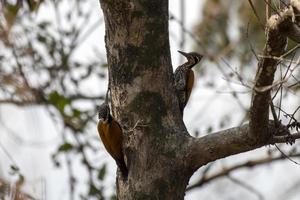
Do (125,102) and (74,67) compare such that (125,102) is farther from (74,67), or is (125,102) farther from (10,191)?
(74,67)

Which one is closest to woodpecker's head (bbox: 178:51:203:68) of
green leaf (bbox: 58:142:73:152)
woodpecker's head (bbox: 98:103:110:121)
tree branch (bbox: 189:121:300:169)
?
woodpecker's head (bbox: 98:103:110:121)

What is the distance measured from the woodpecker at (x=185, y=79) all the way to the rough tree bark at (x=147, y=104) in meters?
0.10

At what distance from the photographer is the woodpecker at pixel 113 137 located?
3.44 meters

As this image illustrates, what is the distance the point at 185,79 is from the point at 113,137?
0.54 meters

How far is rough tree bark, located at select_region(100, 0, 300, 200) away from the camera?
337 centimetres

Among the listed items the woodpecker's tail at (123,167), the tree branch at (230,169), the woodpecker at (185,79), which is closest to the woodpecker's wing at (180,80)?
the woodpecker at (185,79)

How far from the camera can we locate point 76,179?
21.0 feet

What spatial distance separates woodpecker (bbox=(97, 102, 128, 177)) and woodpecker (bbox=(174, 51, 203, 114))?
1.07ft

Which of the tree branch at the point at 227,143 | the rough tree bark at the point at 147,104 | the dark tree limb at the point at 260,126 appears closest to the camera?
the dark tree limb at the point at 260,126

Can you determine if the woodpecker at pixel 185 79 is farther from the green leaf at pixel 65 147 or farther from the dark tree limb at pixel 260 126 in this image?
the green leaf at pixel 65 147

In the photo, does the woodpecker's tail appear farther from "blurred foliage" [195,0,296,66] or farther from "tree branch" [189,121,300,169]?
"blurred foliage" [195,0,296,66]

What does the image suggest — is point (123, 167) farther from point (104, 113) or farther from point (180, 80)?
point (180, 80)

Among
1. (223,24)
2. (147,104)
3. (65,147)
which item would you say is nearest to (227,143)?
(147,104)

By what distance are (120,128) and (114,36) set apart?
1.33ft
